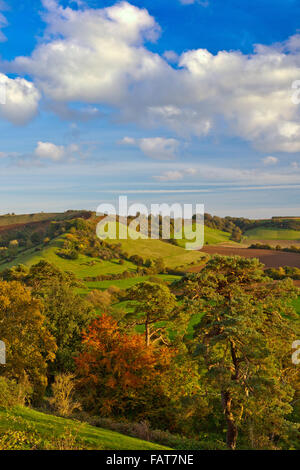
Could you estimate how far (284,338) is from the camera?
59.7ft

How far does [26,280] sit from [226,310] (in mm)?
60198

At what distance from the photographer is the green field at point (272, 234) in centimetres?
15925

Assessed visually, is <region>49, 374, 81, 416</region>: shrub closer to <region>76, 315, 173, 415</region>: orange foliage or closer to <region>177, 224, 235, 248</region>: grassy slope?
<region>76, 315, 173, 415</region>: orange foliage

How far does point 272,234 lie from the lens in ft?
554

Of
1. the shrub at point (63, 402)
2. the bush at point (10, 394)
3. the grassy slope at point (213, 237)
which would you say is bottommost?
the shrub at point (63, 402)

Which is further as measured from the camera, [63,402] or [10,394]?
[63,402]

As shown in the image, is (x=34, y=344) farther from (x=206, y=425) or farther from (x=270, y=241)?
(x=270, y=241)

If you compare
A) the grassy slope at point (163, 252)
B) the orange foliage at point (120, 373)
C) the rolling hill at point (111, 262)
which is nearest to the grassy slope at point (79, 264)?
the rolling hill at point (111, 262)

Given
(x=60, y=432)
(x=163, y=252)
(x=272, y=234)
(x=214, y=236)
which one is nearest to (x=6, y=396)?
(x=60, y=432)

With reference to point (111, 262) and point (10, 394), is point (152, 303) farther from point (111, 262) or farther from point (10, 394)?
point (111, 262)

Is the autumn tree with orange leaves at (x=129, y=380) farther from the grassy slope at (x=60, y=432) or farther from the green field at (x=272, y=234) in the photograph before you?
the green field at (x=272, y=234)

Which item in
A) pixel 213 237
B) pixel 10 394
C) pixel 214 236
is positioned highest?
pixel 214 236

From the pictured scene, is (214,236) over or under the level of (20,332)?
over

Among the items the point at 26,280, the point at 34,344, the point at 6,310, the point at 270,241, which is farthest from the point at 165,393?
the point at 270,241
